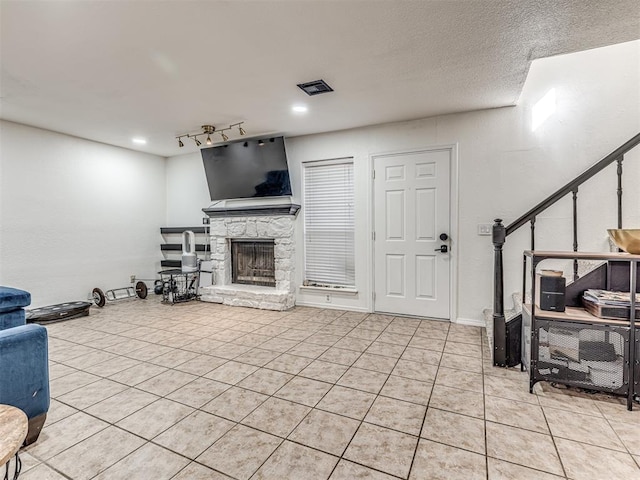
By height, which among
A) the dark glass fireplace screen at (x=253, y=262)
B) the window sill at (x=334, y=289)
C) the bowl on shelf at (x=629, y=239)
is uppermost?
the bowl on shelf at (x=629, y=239)

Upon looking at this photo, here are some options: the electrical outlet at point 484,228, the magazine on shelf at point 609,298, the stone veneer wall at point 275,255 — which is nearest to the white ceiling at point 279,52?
the electrical outlet at point 484,228

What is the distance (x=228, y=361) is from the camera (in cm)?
293

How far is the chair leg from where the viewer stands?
181 centimetres

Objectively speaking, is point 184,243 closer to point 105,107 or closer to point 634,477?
point 105,107

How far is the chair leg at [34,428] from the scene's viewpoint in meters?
1.81

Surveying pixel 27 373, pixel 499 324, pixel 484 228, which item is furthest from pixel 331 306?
pixel 27 373

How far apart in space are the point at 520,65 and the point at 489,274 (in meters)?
2.19

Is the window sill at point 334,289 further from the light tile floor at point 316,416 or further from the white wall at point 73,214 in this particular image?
the white wall at point 73,214

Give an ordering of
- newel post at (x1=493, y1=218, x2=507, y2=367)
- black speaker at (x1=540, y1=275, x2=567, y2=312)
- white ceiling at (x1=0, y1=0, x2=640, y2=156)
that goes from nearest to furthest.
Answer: white ceiling at (x1=0, y1=0, x2=640, y2=156), black speaker at (x1=540, y1=275, x2=567, y2=312), newel post at (x1=493, y1=218, x2=507, y2=367)

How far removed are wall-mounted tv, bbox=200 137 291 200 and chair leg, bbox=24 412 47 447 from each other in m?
3.67

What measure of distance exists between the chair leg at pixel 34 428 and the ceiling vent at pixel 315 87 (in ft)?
10.3

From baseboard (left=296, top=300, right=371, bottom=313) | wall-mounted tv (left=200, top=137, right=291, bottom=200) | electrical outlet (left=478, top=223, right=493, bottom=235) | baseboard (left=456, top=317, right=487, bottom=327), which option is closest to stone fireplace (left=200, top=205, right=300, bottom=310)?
baseboard (left=296, top=300, right=371, bottom=313)

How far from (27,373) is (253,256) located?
367cm

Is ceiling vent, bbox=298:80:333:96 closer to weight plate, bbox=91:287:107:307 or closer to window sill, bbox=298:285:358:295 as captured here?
window sill, bbox=298:285:358:295
